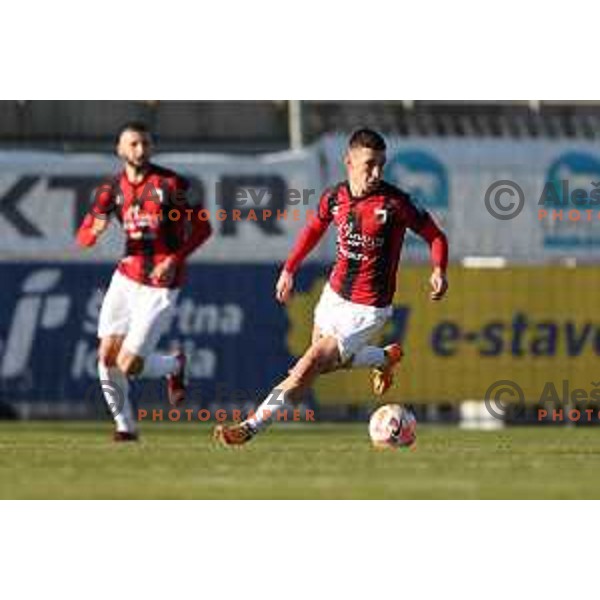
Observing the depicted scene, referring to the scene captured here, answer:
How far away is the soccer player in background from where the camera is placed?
22.1m

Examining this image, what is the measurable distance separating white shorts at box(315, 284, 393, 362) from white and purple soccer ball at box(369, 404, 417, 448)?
84cm

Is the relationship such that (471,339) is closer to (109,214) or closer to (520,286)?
(520,286)

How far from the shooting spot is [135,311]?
22.5 m

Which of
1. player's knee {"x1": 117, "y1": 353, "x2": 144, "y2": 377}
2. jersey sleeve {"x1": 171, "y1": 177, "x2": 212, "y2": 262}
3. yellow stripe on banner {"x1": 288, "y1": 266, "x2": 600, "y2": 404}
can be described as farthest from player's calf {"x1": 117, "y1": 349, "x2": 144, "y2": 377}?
yellow stripe on banner {"x1": 288, "y1": 266, "x2": 600, "y2": 404}

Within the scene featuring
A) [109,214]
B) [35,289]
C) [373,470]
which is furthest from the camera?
[35,289]

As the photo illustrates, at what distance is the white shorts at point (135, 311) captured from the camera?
22328 mm

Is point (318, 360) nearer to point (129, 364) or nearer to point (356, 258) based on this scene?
point (356, 258)

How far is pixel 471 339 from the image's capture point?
3684 centimetres

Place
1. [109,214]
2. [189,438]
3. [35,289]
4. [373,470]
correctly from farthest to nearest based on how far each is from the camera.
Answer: [35,289], [189,438], [109,214], [373,470]

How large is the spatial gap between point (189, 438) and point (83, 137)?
18667 mm

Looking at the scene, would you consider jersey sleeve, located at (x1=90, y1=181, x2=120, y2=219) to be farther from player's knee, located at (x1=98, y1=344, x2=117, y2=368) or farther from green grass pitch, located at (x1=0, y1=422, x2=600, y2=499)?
green grass pitch, located at (x1=0, y1=422, x2=600, y2=499)

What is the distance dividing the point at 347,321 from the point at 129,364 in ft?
9.93

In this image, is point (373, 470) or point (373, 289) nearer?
point (373, 470)

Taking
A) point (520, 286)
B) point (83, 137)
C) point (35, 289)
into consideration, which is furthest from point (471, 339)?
point (83, 137)
